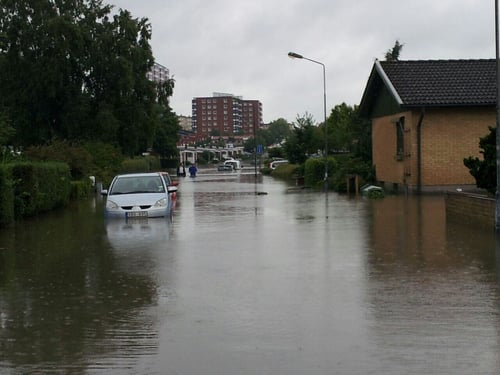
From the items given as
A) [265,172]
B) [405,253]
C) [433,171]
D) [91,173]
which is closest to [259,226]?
[405,253]

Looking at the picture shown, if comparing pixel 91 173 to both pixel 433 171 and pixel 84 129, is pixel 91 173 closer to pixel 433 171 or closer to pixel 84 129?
pixel 84 129

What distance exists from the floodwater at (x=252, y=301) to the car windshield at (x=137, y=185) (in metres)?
3.54

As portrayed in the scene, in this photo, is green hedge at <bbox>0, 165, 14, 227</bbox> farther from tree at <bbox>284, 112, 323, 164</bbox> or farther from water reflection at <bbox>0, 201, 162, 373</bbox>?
tree at <bbox>284, 112, 323, 164</bbox>

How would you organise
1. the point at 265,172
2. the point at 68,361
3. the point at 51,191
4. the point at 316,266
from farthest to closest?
the point at 265,172 < the point at 51,191 < the point at 316,266 < the point at 68,361

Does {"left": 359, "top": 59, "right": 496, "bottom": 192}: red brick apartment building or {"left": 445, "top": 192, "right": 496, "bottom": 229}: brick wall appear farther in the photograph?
{"left": 359, "top": 59, "right": 496, "bottom": 192}: red brick apartment building

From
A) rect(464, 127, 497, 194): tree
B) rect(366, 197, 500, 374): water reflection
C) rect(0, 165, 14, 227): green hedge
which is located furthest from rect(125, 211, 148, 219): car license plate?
rect(464, 127, 497, 194): tree

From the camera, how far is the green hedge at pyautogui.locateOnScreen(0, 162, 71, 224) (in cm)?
1988

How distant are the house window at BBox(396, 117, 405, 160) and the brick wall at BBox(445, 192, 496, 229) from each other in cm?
1373

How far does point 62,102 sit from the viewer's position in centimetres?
5394

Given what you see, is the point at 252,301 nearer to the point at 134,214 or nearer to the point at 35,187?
the point at 134,214

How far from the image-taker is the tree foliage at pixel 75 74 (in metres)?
51.4

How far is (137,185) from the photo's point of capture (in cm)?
2220

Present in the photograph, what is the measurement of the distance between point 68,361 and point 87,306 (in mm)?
2512

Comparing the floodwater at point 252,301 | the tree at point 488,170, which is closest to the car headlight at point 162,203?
the floodwater at point 252,301
